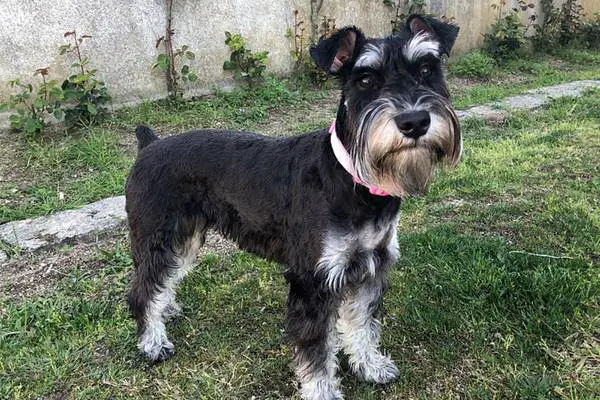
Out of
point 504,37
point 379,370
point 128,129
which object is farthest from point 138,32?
point 504,37

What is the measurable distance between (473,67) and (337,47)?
8242mm

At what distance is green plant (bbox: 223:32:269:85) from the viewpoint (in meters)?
7.54

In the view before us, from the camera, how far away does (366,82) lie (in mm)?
2346

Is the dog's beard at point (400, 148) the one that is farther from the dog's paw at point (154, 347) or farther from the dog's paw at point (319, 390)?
the dog's paw at point (154, 347)

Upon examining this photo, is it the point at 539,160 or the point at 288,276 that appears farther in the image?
the point at 539,160

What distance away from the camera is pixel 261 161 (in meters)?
2.89

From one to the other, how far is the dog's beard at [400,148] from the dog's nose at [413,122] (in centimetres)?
2

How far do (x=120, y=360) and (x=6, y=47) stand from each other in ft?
15.1

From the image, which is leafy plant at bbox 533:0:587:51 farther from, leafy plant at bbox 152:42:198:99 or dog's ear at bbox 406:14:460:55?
dog's ear at bbox 406:14:460:55

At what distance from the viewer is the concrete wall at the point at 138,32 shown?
609 cm

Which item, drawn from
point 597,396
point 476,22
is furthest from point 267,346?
point 476,22

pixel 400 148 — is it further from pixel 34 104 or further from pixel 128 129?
pixel 34 104

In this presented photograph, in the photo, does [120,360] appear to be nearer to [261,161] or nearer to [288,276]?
[288,276]

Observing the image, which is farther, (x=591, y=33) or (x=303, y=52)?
(x=591, y=33)
